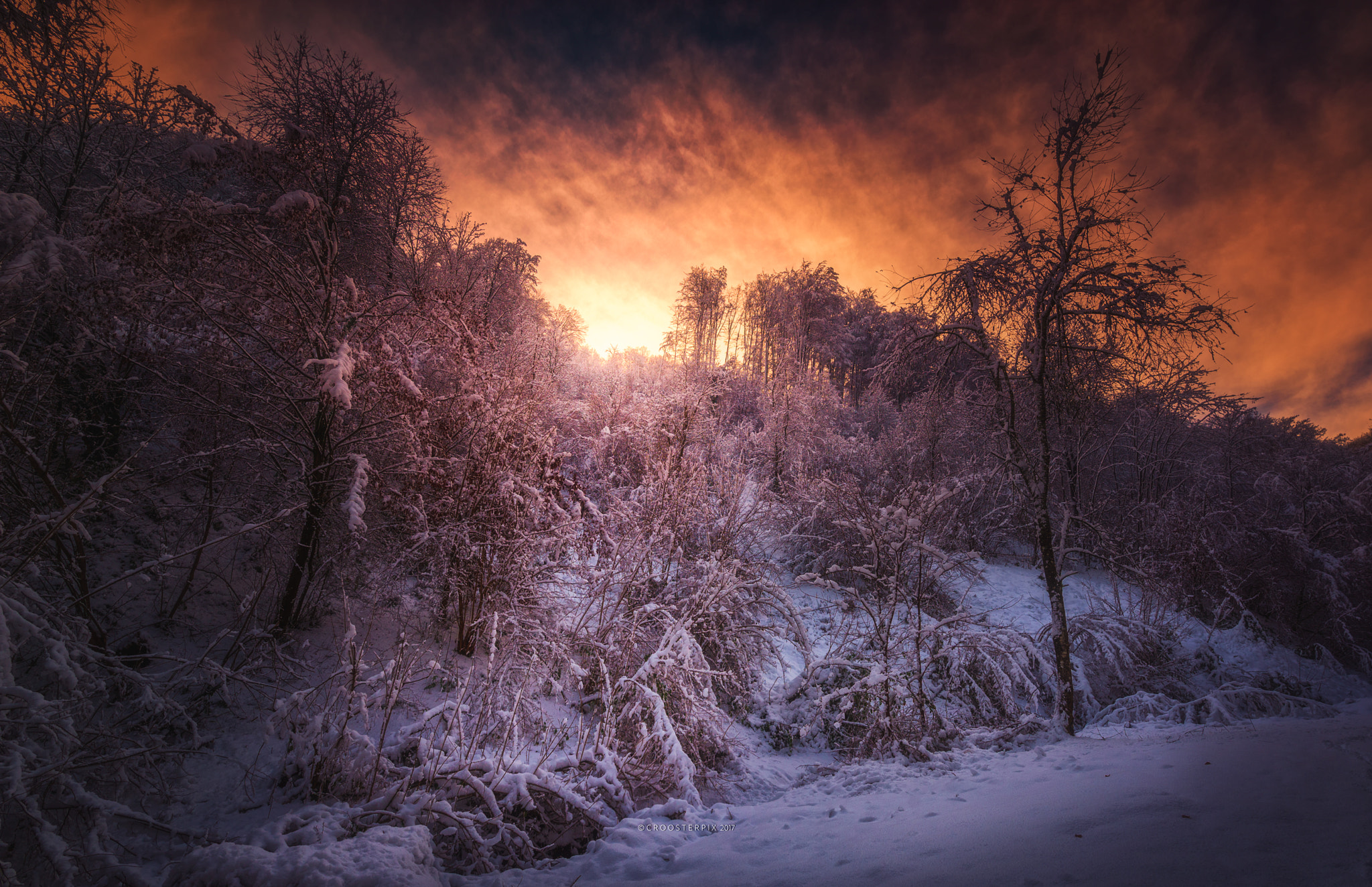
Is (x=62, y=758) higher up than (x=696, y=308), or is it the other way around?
(x=696, y=308)

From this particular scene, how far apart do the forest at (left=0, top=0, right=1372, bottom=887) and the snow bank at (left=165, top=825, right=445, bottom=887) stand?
41 millimetres

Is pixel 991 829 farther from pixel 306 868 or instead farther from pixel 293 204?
pixel 293 204

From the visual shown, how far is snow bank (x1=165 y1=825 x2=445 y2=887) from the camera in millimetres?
2082

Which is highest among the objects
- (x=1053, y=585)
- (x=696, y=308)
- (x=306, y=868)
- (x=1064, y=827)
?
(x=696, y=308)

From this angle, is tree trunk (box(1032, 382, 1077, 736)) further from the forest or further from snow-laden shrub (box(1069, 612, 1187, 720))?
snow-laden shrub (box(1069, 612, 1187, 720))

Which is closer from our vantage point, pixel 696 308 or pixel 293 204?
pixel 293 204

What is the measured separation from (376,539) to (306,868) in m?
4.05

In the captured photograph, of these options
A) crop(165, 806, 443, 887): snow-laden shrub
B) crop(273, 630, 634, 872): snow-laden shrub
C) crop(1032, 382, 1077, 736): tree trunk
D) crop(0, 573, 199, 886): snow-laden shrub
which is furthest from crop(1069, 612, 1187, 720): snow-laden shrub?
crop(0, 573, 199, 886): snow-laden shrub

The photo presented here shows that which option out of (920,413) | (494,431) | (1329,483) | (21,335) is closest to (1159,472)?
(1329,483)

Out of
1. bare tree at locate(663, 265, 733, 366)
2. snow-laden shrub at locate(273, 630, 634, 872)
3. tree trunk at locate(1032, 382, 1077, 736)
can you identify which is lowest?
snow-laden shrub at locate(273, 630, 634, 872)

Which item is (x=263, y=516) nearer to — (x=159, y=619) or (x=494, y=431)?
(x=159, y=619)

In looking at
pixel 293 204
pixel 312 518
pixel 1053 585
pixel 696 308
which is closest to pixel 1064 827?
pixel 1053 585

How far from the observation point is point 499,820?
119 inches

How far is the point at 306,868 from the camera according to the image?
2154mm
